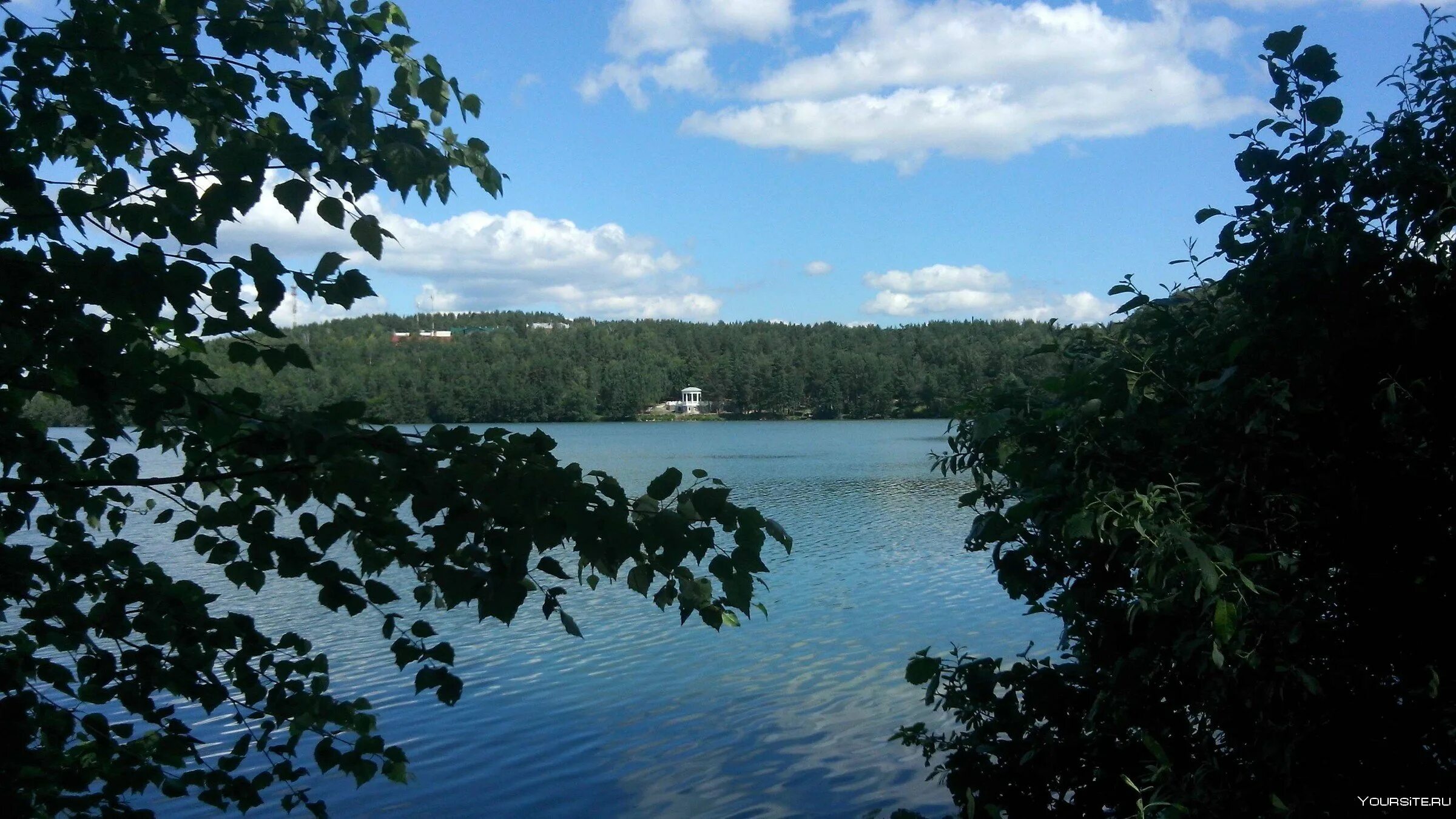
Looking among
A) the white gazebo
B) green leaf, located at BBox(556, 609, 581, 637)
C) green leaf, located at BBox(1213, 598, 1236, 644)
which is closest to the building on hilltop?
green leaf, located at BBox(556, 609, 581, 637)

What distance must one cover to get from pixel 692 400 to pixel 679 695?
300 ft

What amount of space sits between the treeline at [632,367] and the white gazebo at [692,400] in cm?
66

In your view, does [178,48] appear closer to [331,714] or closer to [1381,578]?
[331,714]

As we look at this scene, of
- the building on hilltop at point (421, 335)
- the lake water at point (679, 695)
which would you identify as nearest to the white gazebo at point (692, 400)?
the building on hilltop at point (421, 335)

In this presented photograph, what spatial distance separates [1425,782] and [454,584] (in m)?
2.62

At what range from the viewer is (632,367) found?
87500 mm

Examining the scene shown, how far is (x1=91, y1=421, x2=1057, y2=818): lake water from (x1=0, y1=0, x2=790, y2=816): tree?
1.80 m

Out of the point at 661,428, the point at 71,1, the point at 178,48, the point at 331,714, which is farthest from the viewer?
the point at 661,428

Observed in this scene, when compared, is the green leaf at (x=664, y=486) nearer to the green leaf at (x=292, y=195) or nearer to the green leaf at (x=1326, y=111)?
the green leaf at (x=292, y=195)

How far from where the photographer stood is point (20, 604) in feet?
11.5

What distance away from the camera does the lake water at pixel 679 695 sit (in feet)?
27.0

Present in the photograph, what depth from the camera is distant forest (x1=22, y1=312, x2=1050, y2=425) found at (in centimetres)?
616

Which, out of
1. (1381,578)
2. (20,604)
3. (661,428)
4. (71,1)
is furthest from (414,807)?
(661,428)

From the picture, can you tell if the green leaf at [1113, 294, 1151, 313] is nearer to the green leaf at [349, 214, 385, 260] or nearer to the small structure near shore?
the green leaf at [349, 214, 385, 260]
